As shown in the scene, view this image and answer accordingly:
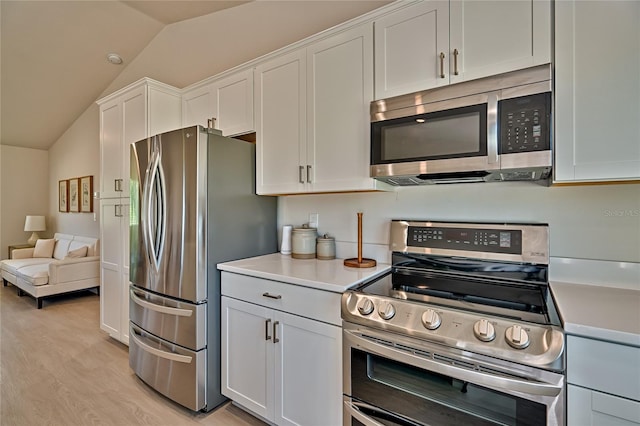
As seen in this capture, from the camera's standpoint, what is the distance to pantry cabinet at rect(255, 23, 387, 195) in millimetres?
1727

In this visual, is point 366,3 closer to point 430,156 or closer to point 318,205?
point 430,156

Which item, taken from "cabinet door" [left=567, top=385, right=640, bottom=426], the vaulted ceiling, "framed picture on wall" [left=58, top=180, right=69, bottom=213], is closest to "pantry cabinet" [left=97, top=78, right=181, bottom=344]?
the vaulted ceiling

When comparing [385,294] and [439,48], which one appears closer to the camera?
[385,294]

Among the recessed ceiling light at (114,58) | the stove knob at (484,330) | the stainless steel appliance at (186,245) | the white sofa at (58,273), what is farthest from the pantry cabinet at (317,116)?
the white sofa at (58,273)

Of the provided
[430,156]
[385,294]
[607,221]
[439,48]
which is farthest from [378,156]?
[607,221]

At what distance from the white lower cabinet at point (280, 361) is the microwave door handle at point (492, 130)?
3.01 ft

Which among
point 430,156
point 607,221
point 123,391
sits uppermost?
point 430,156

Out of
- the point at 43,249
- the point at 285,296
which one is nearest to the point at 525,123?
the point at 285,296

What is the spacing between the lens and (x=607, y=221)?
4.55ft

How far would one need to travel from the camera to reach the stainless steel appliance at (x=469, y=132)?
1.26 meters

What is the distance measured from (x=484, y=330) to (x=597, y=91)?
101cm

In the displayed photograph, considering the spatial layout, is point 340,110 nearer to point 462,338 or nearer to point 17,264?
point 462,338

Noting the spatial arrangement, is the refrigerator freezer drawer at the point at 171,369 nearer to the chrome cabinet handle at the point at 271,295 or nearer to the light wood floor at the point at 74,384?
the light wood floor at the point at 74,384

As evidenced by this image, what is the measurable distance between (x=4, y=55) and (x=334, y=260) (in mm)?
4829
